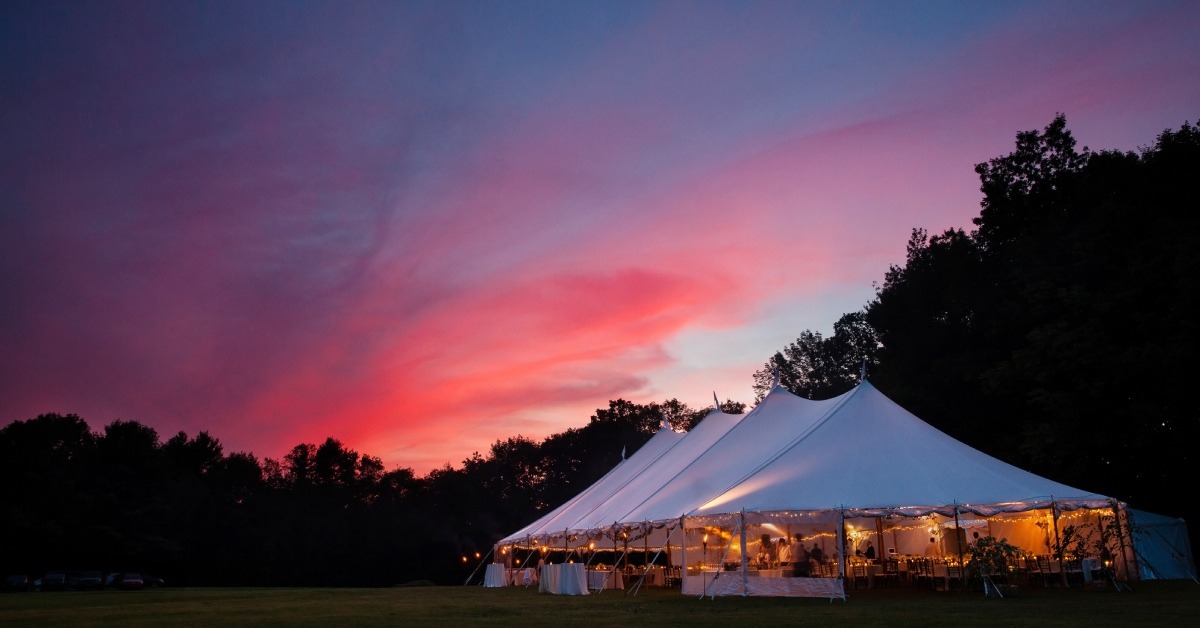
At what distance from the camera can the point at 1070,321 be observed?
26.0 meters

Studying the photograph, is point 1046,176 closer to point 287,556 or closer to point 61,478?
point 287,556

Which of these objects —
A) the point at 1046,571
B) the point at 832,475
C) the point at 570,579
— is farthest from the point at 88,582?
the point at 1046,571

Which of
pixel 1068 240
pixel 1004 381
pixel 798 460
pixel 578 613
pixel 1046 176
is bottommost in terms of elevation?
pixel 578 613

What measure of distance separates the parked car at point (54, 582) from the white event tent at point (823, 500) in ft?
74.6

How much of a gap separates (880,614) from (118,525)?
140 feet

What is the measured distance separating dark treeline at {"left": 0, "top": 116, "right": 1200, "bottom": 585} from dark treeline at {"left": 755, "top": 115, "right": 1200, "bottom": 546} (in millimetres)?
66

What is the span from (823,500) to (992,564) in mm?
3020

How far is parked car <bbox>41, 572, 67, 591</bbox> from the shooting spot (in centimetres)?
3719

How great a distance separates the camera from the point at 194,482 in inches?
2074

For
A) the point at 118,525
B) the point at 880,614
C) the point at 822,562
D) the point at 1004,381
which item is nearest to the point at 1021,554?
the point at 822,562

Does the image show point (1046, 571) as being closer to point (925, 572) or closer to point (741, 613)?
point (925, 572)

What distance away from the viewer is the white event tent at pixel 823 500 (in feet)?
56.1

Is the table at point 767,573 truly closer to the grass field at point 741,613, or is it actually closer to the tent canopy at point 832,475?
the grass field at point 741,613

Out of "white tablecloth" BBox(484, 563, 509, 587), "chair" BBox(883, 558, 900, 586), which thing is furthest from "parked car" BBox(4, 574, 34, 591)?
"chair" BBox(883, 558, 900, 586)
